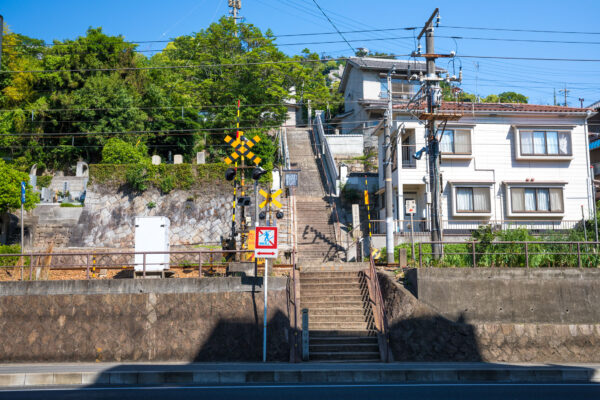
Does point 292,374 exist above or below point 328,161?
below

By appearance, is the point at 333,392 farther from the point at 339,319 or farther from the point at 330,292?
the point at 330,292

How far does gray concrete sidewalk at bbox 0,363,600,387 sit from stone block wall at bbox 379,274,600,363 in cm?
153

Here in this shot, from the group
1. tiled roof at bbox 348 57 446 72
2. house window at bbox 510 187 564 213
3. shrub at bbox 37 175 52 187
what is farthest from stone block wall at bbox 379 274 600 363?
tiled roof at bbox 348 57 446 72

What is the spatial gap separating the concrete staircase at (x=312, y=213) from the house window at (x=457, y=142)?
7.22 m

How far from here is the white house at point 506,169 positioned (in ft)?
84.2

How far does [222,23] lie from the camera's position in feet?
140

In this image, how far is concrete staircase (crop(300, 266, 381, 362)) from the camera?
44.5 ft

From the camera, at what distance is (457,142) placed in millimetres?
26312

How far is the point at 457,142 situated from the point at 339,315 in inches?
593

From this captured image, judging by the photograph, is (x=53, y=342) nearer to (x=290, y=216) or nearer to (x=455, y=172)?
(x=290, y=216)

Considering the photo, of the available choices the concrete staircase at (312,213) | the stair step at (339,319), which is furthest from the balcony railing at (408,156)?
the stair step at (339,319)

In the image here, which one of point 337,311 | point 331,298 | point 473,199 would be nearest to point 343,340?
point 337,311

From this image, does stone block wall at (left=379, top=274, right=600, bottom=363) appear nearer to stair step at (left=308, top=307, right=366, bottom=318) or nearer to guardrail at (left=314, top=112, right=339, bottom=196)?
stair step at (left=308, top=307, right=366, bottom=318)

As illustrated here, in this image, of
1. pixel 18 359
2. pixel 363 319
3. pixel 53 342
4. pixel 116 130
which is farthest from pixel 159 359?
pixel 116 130
